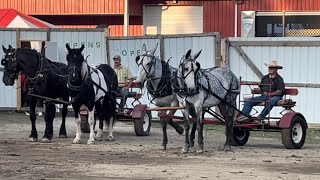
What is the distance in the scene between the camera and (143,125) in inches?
792

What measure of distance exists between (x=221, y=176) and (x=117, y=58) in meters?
8.29

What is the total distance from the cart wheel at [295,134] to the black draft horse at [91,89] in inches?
164

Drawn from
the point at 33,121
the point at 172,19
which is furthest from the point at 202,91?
the point at 172,19

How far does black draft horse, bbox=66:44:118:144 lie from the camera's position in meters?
17.2

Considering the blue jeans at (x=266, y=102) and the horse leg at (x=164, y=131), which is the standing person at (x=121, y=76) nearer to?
the blue jeans at (x=266, y=102)

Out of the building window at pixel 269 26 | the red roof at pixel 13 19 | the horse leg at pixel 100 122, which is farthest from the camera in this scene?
the building window at pixel 269 26

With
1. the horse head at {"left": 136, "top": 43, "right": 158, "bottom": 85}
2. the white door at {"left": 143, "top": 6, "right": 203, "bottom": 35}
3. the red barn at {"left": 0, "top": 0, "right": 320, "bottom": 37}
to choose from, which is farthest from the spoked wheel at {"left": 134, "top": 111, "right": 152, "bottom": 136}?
the white door at {"left": 143, "top": 6, "right": 203, "bottom": 35}

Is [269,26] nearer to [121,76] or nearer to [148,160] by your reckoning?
[121,76]

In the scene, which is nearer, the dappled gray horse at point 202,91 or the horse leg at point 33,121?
the dappled gray horse at point 202,91

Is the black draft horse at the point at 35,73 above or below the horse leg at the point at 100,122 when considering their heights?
above

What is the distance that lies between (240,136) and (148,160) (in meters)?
3.89

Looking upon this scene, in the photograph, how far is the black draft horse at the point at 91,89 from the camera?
17.2 m

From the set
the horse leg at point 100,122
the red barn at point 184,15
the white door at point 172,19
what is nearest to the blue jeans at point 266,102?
the horse leg at point 100,122

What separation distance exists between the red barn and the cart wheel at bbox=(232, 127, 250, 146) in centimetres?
1530
